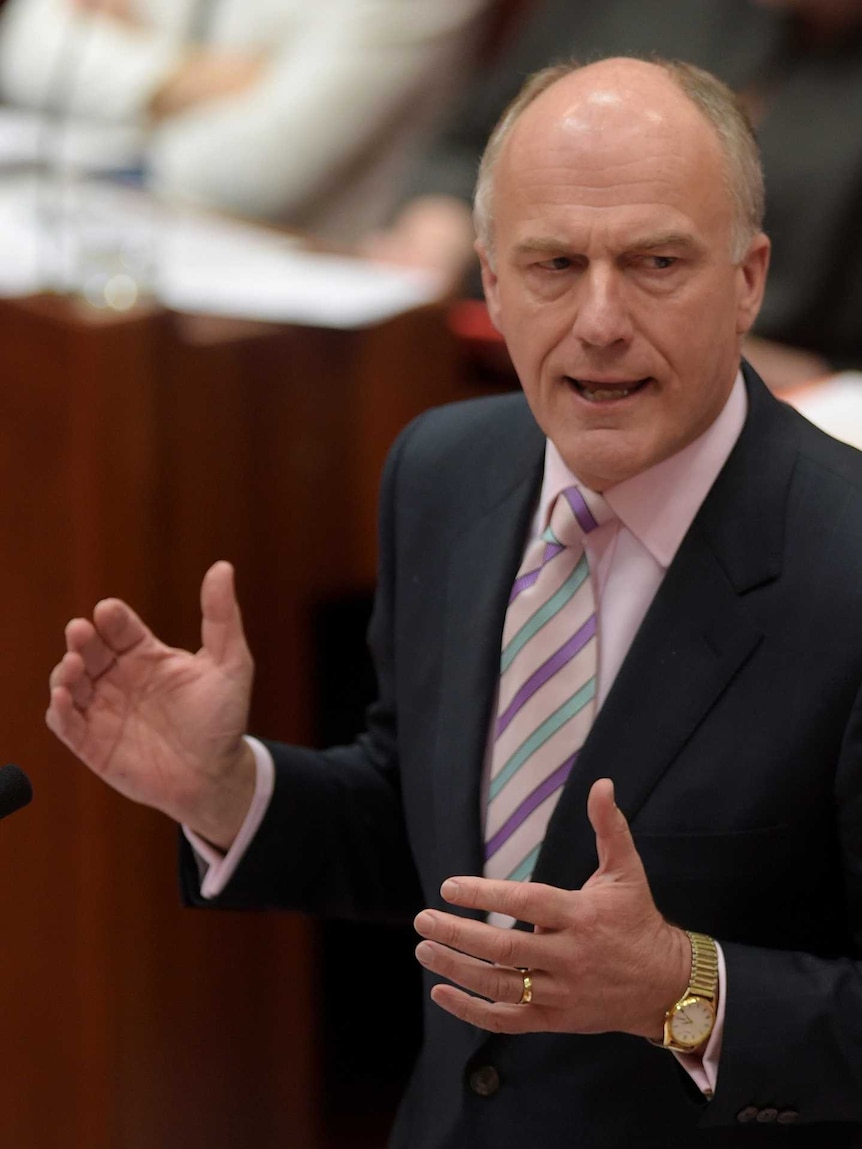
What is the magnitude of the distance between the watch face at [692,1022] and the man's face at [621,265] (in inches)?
16.0

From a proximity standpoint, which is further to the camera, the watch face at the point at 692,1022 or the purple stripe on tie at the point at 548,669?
the purple stripe on tie at the point at 548,669

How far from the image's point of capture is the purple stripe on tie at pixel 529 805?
1402 millimetres

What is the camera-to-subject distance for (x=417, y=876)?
1651 millimetres

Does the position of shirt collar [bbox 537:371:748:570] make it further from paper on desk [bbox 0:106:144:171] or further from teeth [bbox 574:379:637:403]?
paper on desk [bbox 0:106:144:171]

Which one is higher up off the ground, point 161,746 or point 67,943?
point 161,746

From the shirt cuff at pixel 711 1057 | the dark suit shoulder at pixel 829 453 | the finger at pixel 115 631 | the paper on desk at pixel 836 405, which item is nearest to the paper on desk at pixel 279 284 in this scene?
the paper on desk at pixel 836 405

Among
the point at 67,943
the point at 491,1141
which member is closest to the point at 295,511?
the point at 67,943

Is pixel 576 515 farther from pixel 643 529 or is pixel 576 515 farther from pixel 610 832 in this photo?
pixel 610 832

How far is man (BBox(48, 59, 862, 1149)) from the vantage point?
1265mm

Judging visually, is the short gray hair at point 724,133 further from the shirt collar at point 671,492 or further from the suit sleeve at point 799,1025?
the suit sleeve at point 799,1025

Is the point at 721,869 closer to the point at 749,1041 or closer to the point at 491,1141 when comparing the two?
the point at 749,1041

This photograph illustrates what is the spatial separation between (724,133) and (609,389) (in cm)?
21

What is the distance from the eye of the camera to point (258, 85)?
3.38 meters

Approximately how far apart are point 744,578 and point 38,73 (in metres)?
2.56
